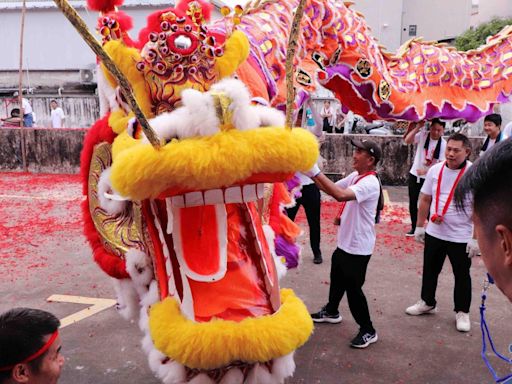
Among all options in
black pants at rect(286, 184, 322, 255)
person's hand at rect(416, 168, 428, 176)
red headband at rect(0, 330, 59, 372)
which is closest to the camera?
red headband at rect(0, 330, 59, 372)

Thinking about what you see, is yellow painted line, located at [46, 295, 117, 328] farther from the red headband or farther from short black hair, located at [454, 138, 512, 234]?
short black hair, located at [454, 138, 512, 234]

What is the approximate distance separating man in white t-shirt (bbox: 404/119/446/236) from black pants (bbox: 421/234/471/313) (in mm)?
1886

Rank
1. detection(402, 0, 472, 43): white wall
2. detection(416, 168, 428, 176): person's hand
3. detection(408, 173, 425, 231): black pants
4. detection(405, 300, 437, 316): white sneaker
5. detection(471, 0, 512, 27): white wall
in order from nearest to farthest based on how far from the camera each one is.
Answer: detection(405, 300, 437, 316): white sneaker < detection(416, 168, 428, 176): person's hand < detection(408, 173, 425, 231): black pants < detection(471, 0, 512, 27): white wall < detection(402, 0, 472, 43): white wall

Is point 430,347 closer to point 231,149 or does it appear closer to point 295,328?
point 295,328

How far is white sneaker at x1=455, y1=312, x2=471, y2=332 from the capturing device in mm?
3670

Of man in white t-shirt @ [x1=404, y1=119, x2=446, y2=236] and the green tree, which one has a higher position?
the green tree

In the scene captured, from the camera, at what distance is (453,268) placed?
12.4ft

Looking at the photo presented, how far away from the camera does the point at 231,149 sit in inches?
65.7

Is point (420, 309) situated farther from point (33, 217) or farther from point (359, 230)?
point (33, 217)

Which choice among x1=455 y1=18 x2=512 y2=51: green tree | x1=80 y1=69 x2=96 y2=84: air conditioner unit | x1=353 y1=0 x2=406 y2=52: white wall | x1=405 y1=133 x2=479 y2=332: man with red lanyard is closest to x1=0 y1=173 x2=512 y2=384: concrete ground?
x1=405 y1=133 x2=479 y2=332: man with red lanyard

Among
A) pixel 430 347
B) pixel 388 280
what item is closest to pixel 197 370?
pixel 430 347

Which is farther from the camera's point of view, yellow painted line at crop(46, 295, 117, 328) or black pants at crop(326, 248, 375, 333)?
yellow painted line at crop(46, 295, 117, 328)

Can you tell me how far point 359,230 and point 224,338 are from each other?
1839mm

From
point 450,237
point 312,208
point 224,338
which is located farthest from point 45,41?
point 224,338
